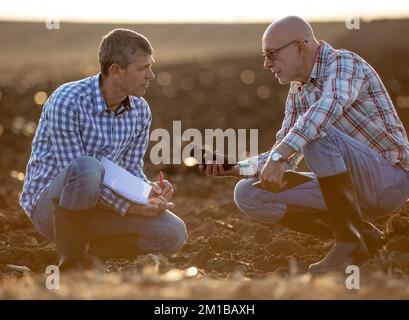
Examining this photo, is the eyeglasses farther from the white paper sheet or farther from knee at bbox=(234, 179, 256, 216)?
the white paper sheet

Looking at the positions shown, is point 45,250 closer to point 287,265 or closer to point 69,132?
point 69,132

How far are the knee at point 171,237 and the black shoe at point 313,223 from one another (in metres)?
0.52

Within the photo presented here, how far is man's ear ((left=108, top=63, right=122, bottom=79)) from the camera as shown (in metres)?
4.67

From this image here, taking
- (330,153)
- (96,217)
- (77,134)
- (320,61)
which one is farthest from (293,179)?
(77,134)

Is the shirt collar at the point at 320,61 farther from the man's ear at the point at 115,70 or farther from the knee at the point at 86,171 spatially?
the knee at the point at 86,171

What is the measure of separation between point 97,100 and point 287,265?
51.3 inches

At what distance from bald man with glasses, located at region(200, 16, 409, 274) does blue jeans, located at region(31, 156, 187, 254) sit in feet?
1.25

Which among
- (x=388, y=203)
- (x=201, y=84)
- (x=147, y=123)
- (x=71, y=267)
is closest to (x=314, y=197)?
(x=388, y=203)

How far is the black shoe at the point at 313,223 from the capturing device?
471cm

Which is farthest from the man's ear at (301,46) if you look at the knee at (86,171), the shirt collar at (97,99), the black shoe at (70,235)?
the black shoe at (70,235)

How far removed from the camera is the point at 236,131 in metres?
13.8

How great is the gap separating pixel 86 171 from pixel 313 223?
1235 mm

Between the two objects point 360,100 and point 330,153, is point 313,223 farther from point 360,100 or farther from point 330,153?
point 360,100
